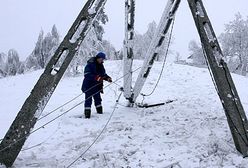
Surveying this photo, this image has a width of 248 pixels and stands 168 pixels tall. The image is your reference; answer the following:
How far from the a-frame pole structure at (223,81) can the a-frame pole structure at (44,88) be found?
1804 millimetres

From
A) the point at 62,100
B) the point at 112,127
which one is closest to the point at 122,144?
the point at 112,127

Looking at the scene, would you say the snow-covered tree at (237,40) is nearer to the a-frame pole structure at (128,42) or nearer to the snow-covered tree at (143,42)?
the snow-covered tree at (143,42)

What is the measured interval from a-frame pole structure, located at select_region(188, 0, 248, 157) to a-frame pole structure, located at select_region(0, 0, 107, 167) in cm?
180

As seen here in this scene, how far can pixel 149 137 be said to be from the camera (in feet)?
21.9

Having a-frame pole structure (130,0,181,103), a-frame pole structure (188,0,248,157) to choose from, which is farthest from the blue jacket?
a-frame pole structure (188,0,248,157)

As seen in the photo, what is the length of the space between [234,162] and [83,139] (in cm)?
310

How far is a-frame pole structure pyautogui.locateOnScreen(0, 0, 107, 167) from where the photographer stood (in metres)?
5.19

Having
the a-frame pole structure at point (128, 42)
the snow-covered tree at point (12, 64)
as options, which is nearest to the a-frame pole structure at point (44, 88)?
the a-frame pole structure at point (128, 42)

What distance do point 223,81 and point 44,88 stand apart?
9.93ft

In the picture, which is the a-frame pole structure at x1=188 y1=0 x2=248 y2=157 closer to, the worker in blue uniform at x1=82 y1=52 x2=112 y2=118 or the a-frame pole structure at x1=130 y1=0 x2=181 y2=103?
the a-frame pole structure at x1=130 y1=0 x2=181 y2=103

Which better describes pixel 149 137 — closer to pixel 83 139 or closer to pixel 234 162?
pixel 83 139

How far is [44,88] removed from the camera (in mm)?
5484

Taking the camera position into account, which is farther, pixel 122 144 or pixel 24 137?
pixel 122 144

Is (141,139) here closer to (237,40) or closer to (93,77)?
(93,77)
